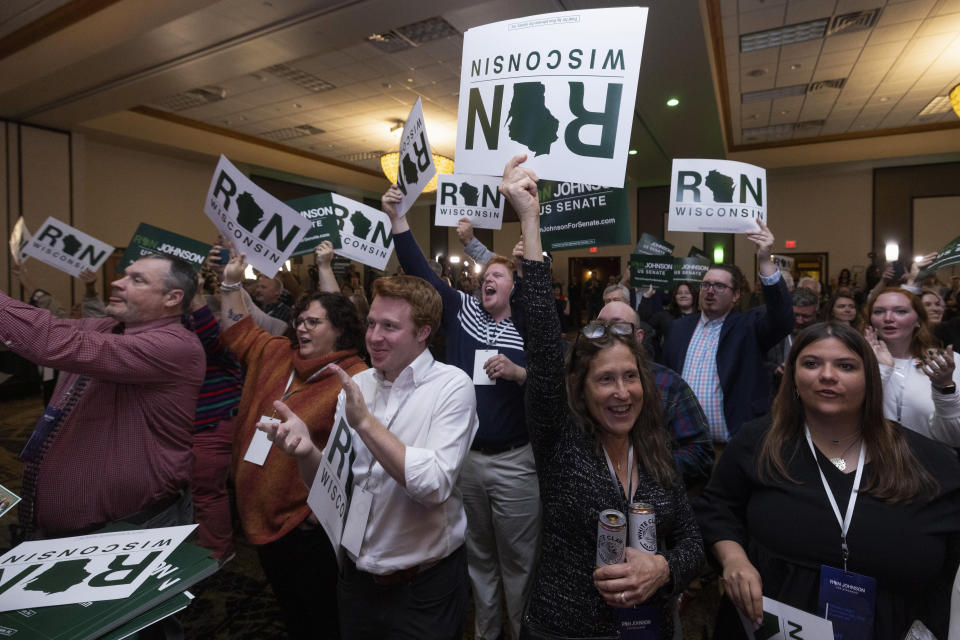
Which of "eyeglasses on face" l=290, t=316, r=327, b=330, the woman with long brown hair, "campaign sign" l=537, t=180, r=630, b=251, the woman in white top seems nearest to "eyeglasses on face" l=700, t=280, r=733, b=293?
A: "campaign sign" l=537, t=180, r=630, b=251

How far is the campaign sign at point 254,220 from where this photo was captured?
301cm

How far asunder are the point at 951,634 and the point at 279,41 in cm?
703

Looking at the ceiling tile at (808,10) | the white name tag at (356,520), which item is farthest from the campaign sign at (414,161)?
the ceiling tile at (808,10)

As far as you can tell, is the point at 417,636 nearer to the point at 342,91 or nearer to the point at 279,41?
the point at 279,41

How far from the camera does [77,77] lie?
7113mm

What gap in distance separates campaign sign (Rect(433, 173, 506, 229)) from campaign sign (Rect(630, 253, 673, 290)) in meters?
2.92

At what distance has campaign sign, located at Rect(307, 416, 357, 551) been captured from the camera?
4.56 feet

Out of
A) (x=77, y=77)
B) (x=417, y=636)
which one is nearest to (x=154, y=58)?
(x=77, y=77)

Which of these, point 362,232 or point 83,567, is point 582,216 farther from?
point 83,567

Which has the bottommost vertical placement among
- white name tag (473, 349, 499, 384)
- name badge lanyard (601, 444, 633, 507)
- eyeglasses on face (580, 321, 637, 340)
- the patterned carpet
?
the patterned carpet

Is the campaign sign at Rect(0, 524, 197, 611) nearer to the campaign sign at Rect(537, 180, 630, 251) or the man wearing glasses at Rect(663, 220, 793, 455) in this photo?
the campaign sign at Rect(537, 180, 630, 251)

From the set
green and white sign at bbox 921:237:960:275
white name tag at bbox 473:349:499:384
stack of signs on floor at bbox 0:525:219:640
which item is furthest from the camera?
green and white sign at bbox 921:237:960:275

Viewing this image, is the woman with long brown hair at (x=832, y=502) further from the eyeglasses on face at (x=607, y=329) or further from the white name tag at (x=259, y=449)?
the white name tag at (x=259, y=449)

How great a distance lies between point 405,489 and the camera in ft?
4.83
